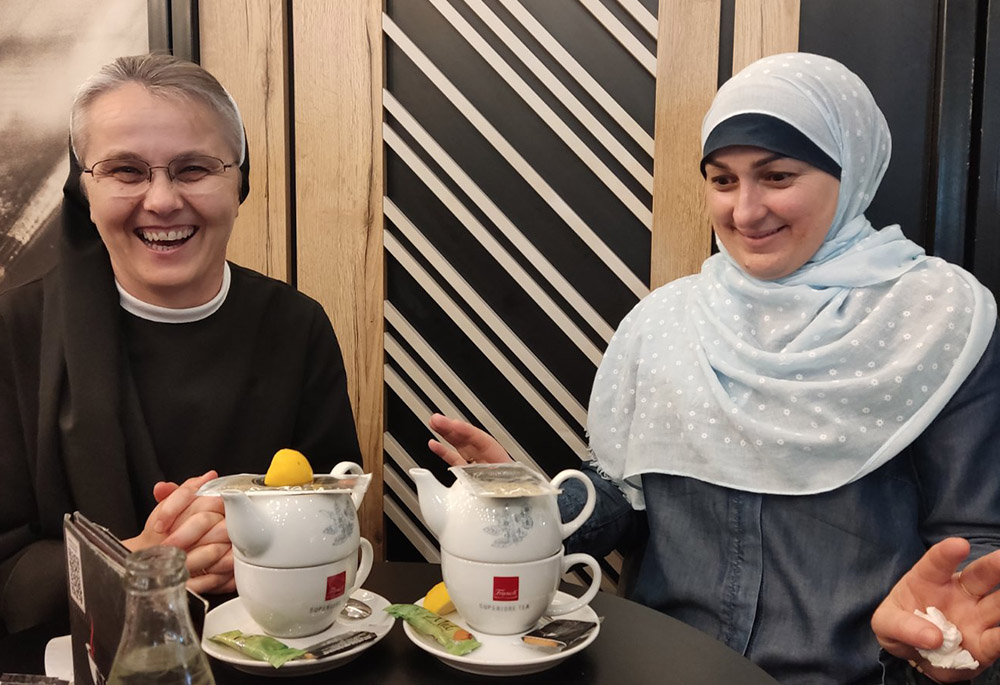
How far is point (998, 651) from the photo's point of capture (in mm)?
917

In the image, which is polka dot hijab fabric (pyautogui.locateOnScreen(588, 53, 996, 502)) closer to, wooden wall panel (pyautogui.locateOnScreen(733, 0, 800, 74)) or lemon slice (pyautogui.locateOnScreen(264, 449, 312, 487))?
wooden wall panel (pyautogui.locateOnScreen(733, 0, 800, 74))

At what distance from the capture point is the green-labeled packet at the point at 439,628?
0.82 m

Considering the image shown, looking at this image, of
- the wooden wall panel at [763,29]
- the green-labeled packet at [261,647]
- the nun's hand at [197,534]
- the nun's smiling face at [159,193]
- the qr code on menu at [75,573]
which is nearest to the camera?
the qr code on menu at [75,573]

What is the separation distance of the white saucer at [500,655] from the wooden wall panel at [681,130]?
44.5 inches

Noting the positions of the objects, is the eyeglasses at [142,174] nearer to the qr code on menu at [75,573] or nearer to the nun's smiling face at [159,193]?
the nun's smiling face at [159,193]

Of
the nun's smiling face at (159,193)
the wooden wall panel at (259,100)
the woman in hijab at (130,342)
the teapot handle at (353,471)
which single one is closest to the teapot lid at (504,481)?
the teapot handle at (353,471)

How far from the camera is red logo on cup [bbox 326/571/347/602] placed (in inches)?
32.6

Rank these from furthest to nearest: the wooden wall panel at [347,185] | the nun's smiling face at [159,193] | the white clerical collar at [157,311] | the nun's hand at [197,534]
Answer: the wooden wall panel at [347,185]
the white clerical collar at [157,311]
the nun's smiling face at [159,193]
the nun's hand at [197,534]

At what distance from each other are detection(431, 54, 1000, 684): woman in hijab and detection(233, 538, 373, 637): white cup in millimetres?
333

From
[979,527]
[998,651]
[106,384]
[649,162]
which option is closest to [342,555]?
[106,384]

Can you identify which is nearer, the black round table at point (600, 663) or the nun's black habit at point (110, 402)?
the black round table at point (600, 663)

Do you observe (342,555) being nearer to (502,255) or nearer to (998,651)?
(998,651)

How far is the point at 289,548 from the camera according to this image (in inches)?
31.5

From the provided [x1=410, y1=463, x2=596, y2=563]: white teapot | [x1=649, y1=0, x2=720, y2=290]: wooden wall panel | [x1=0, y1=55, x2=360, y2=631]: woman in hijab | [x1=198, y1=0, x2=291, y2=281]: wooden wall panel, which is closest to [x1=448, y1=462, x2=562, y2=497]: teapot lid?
[x1=410, y1=463, x2=596, y2=563]: white teapot
